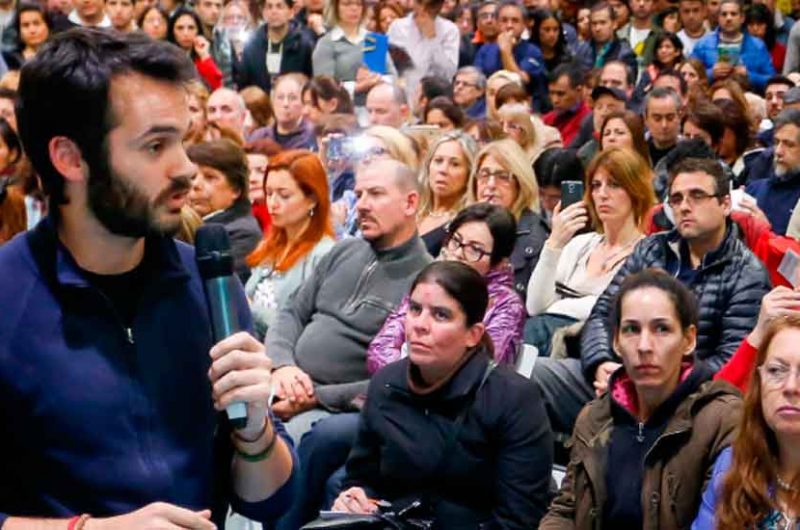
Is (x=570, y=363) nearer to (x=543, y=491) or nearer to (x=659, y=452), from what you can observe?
(x=543, y=491)

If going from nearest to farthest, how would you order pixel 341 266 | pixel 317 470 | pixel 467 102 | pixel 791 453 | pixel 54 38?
pixel 54 38 → pixel 791 453 → pixel 317 470 → pixel 341 266 → pixel 467 102

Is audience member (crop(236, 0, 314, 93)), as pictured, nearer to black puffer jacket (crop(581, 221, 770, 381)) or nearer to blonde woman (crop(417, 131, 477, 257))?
blonde woman (crop(417, 131, 477, 257))

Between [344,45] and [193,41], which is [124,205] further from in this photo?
[193,41]

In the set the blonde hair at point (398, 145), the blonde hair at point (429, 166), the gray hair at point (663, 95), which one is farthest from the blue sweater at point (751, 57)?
the blonde hair at point (429, 166)

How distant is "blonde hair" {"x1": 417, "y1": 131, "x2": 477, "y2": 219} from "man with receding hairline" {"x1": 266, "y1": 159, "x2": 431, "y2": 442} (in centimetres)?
93

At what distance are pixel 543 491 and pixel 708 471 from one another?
56 cm

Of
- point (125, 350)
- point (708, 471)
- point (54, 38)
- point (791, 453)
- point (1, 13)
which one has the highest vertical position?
point (54, 38)

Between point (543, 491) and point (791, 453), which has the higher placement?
point (791, 453)

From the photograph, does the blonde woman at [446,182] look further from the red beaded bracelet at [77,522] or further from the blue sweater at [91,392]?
the red beaded bracelet at [77,522]

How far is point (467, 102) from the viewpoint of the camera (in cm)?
992

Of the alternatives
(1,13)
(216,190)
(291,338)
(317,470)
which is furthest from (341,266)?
(1,13)

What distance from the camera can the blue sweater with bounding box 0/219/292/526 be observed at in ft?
5.75

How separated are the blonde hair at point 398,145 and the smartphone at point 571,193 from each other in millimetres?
899

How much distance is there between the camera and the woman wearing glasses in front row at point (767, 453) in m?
3.12
